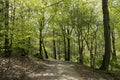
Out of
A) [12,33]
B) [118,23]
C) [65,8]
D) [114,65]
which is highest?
[65,8]

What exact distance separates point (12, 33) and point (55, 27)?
2275cm

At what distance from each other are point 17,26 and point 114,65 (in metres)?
14.6

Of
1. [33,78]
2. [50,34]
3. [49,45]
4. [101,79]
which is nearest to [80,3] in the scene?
[50,34]

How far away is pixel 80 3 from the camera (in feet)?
85.8

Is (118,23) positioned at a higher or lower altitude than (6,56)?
higher

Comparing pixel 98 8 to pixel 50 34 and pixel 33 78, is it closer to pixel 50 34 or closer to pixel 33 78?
pixel 50 34

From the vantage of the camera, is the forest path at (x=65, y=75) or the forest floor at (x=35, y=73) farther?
the forest path at (x=65, y=75)

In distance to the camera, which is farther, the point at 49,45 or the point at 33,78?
the point at 49,45

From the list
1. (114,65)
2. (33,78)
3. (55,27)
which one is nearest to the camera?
(33,78)

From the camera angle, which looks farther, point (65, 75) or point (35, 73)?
point (35, 73)

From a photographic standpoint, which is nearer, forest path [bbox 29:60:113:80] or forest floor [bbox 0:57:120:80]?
forest floor [bbox 0:57:120:80]

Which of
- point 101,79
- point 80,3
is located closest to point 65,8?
point 80,3

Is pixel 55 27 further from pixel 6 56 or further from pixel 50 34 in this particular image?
pixel 6 56

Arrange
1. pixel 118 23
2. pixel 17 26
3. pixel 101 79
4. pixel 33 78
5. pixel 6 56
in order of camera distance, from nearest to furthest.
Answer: pixel 33 78, pixel 17 26, pixel 101 79, pixel 6 56, pixel 118 23
